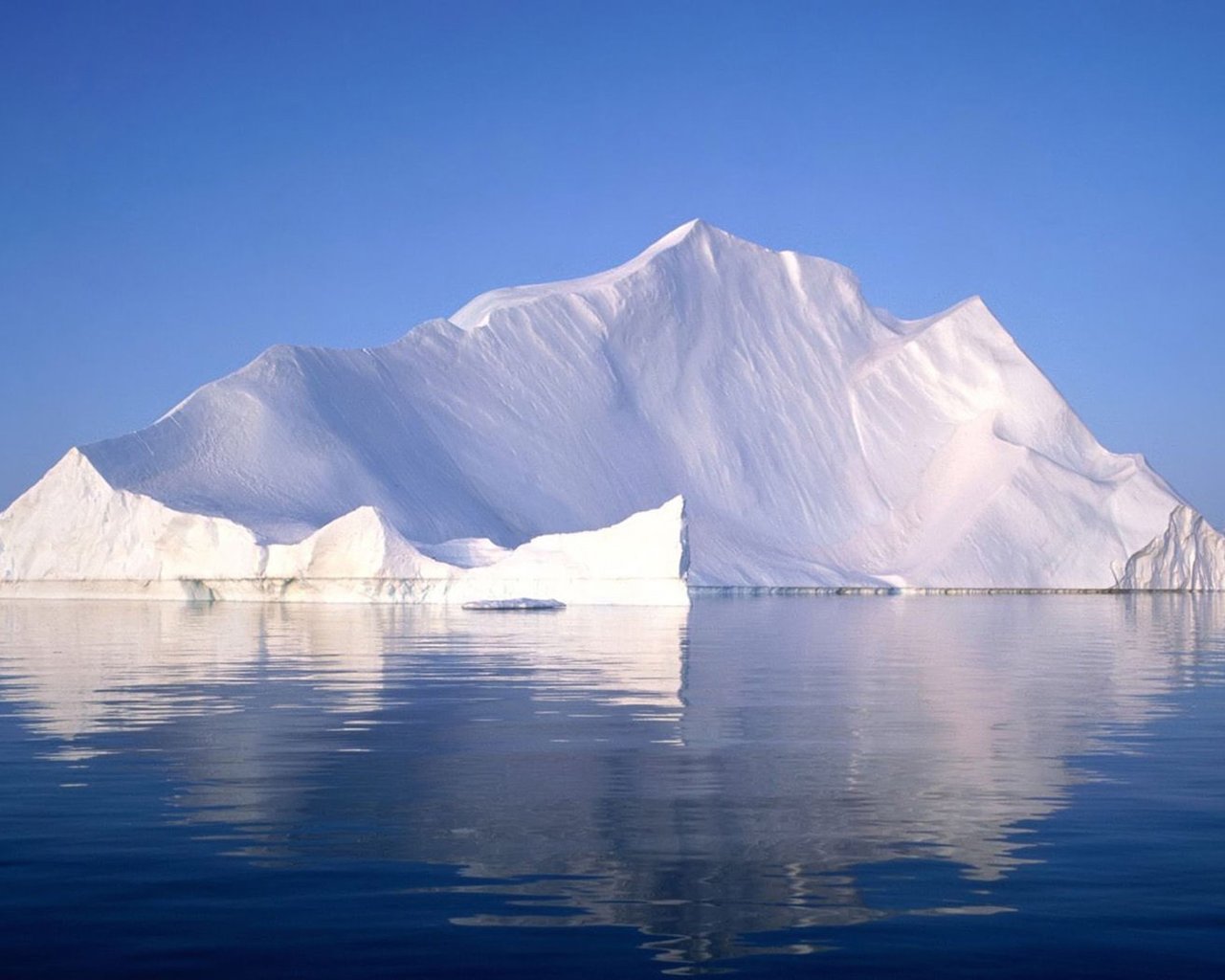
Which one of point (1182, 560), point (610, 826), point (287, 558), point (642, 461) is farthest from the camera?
point (642, 461)

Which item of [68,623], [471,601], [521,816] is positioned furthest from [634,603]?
[521,816]

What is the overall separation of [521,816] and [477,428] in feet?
181

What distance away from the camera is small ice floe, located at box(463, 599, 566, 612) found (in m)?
35.0

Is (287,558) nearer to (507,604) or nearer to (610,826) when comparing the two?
(507,604)

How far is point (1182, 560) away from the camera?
62312mm

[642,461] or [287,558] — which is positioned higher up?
[642,461]

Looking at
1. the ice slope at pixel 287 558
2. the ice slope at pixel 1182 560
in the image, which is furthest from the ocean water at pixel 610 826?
the ice slope at pixel 1182 560

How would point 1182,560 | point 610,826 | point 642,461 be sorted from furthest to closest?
point 642,461 < point 1182,560 < point 610,826

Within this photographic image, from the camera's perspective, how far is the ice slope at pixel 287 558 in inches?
1469

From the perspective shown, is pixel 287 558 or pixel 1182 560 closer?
pixel 287 558

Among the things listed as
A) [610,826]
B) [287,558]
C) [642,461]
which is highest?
[642,461]

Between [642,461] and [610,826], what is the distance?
59.1m

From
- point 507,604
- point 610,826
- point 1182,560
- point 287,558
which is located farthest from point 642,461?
point 610,826

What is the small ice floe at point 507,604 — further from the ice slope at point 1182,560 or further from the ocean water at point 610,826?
the ice slope at point 1182,560
